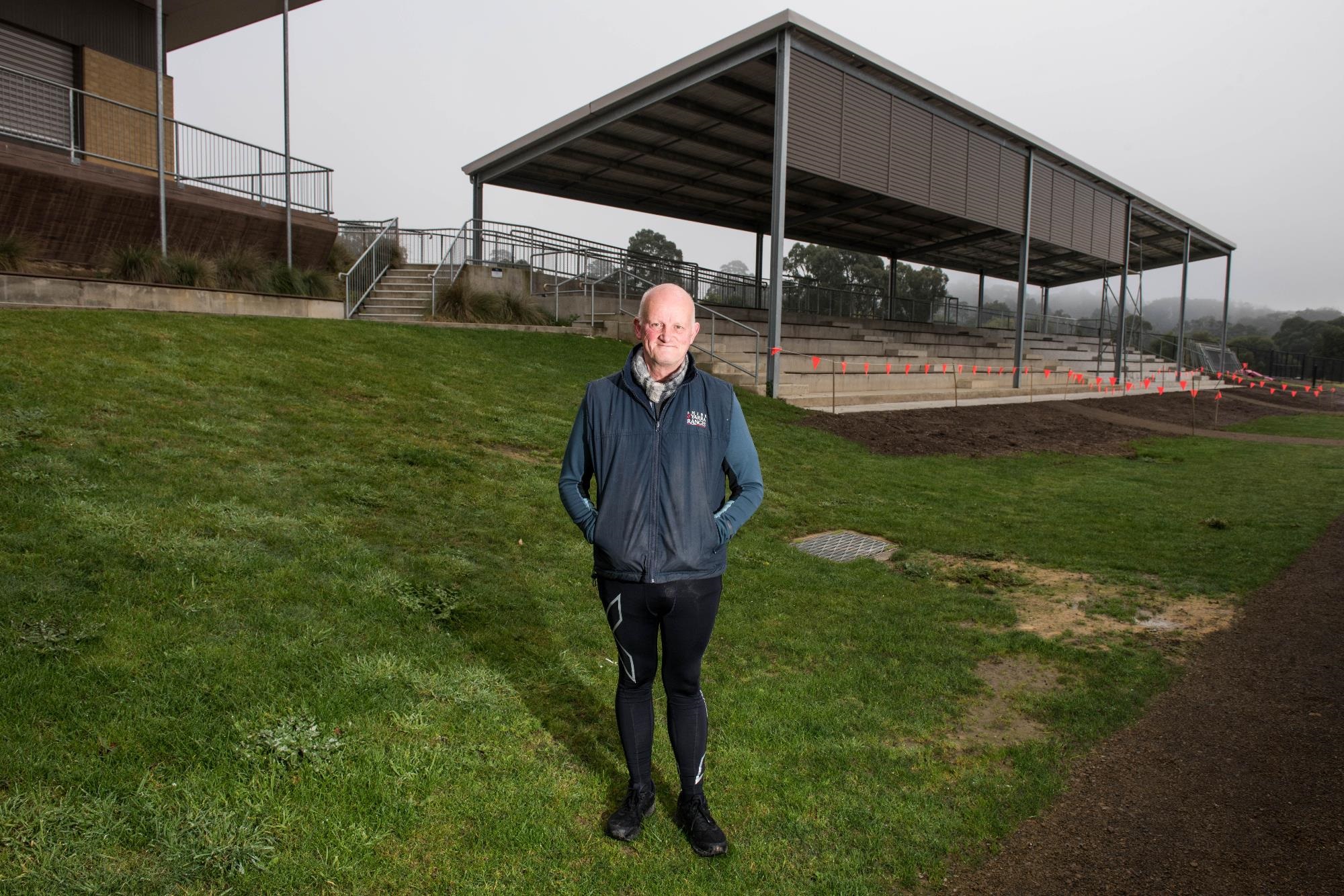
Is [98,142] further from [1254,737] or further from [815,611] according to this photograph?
[1254,737]

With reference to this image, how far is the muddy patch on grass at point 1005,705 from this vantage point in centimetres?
389

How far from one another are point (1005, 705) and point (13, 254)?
14.3 metres

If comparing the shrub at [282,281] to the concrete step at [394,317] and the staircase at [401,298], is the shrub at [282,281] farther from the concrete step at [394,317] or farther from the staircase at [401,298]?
the concrete step at [394,317]

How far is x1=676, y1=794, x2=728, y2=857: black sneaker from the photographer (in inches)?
112

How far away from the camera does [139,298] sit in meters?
12.0

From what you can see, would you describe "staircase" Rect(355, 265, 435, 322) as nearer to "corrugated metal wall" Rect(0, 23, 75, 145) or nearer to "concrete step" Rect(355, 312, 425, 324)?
"concrete step" Rect(355, 312, 425, 324)

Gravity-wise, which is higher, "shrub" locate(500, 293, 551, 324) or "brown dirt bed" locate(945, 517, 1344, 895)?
"shrub" locate(500, 293, 551, 324)

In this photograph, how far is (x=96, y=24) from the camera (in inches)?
748

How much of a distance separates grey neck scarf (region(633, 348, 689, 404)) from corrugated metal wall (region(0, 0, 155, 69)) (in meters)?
21.6

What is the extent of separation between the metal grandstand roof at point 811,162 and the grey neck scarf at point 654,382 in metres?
15.3

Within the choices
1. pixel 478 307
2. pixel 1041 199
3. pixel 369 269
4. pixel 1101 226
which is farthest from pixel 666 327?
pixel 1101 226

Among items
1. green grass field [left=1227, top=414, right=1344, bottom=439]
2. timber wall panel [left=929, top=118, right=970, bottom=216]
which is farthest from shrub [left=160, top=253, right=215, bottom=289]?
green grass field [left=1227, top=414, right=1344, bottom=439]

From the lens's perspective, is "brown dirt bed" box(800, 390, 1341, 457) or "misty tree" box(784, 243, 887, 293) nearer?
"brown dirt bed" box(800, 390, 1341, 457)

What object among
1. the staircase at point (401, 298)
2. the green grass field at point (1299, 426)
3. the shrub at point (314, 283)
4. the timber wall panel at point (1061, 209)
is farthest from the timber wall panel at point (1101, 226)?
the shrub at point (314, 283)
